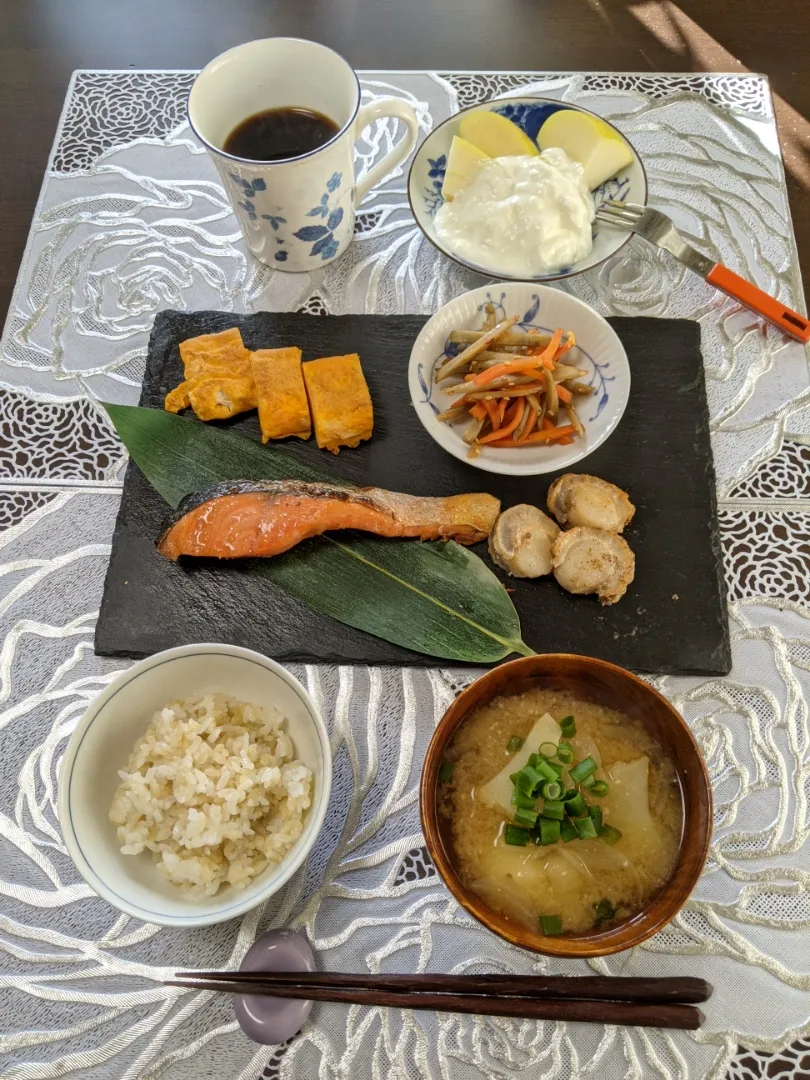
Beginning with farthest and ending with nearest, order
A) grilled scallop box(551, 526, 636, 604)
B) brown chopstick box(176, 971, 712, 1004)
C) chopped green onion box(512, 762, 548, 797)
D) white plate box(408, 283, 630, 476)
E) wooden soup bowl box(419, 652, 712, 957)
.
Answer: white plate box(408, 283, 630, 476)
grilled scallop box(551, 526, 636, 604)
brown chopstick box(176, 971, 712, 1004)
chopped green onion box(512, 762, 548, 797)
wooden soup bowl box(419, 652, 712, 957)

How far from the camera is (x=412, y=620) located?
7.13ft

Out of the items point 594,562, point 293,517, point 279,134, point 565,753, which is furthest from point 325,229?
point 565,753

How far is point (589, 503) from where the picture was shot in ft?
7.20

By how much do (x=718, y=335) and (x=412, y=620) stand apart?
4.88ft

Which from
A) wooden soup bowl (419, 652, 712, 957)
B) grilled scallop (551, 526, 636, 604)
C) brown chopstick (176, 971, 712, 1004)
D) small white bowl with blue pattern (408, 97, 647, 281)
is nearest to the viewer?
wooden soup bowl (419, 652, 712, 957)

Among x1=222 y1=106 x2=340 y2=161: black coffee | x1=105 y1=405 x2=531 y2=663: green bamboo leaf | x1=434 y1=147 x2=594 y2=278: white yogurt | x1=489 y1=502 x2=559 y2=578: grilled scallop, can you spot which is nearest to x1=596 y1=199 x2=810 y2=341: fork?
x1=434 y1=147 x2=594 y2=278: white yogurt

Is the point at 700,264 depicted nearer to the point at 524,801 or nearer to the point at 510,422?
the point at 510,422

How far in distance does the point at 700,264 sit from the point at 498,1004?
2.33 meters

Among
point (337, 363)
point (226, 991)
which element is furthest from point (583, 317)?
point (226, 991)

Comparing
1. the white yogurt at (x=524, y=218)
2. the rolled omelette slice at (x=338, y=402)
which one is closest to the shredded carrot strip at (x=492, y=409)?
the rolled omelette slice at (x=338, y=402)

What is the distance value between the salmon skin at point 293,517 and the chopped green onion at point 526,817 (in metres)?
0.87

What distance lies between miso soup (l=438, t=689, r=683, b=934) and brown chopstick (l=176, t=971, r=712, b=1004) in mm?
231

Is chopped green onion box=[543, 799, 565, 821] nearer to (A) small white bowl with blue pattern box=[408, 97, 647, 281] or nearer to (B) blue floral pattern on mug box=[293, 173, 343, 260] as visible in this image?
(A) small white bowl with blue pattern box=[408, 97, 647, 281]

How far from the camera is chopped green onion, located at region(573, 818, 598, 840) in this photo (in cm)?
161
